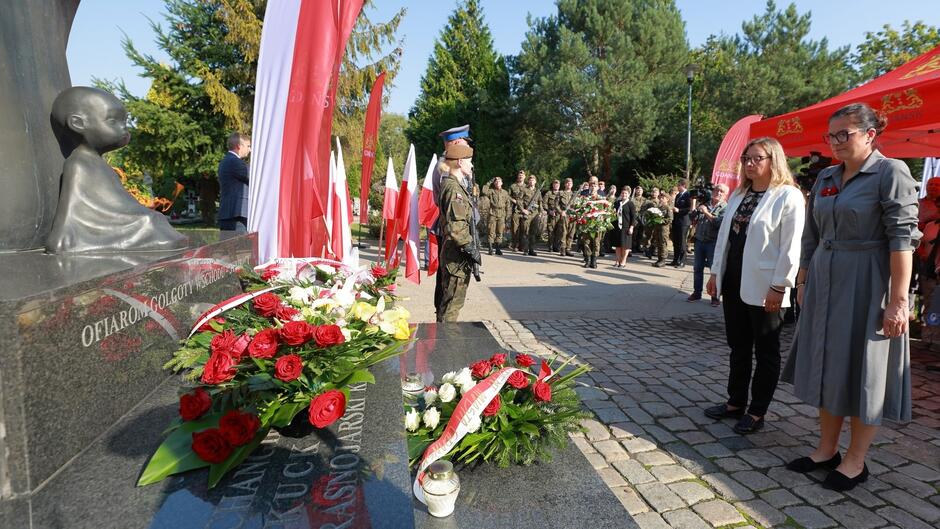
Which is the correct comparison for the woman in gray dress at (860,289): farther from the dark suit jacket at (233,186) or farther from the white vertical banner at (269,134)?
the dark suit jacket at (233,186)

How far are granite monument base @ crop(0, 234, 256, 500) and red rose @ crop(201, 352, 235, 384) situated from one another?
17.2 inches

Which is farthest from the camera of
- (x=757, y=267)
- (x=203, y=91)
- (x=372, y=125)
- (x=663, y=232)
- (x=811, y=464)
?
(x=203, y=91)

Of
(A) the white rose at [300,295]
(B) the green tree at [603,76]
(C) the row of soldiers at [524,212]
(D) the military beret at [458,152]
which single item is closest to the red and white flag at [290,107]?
(D) the military beret at [458,152]

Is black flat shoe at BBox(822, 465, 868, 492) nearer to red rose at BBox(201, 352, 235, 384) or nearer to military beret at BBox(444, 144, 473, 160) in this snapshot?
red rose at BBox(201, 352, 235, 384)

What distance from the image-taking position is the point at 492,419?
2.49m

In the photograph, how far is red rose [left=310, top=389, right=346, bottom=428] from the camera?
6.03 feet

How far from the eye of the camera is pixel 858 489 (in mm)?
2820

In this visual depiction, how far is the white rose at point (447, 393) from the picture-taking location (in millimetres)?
2574

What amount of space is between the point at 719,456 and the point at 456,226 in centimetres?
267

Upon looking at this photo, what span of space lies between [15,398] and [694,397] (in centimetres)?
411

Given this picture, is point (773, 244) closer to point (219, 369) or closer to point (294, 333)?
point (294, 333)

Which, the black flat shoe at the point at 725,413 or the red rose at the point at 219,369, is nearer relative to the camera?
the red rose at the point at 219,369

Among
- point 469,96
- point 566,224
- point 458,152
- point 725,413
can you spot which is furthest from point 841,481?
point 469,96

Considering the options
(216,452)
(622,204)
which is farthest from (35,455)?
(622,204)
